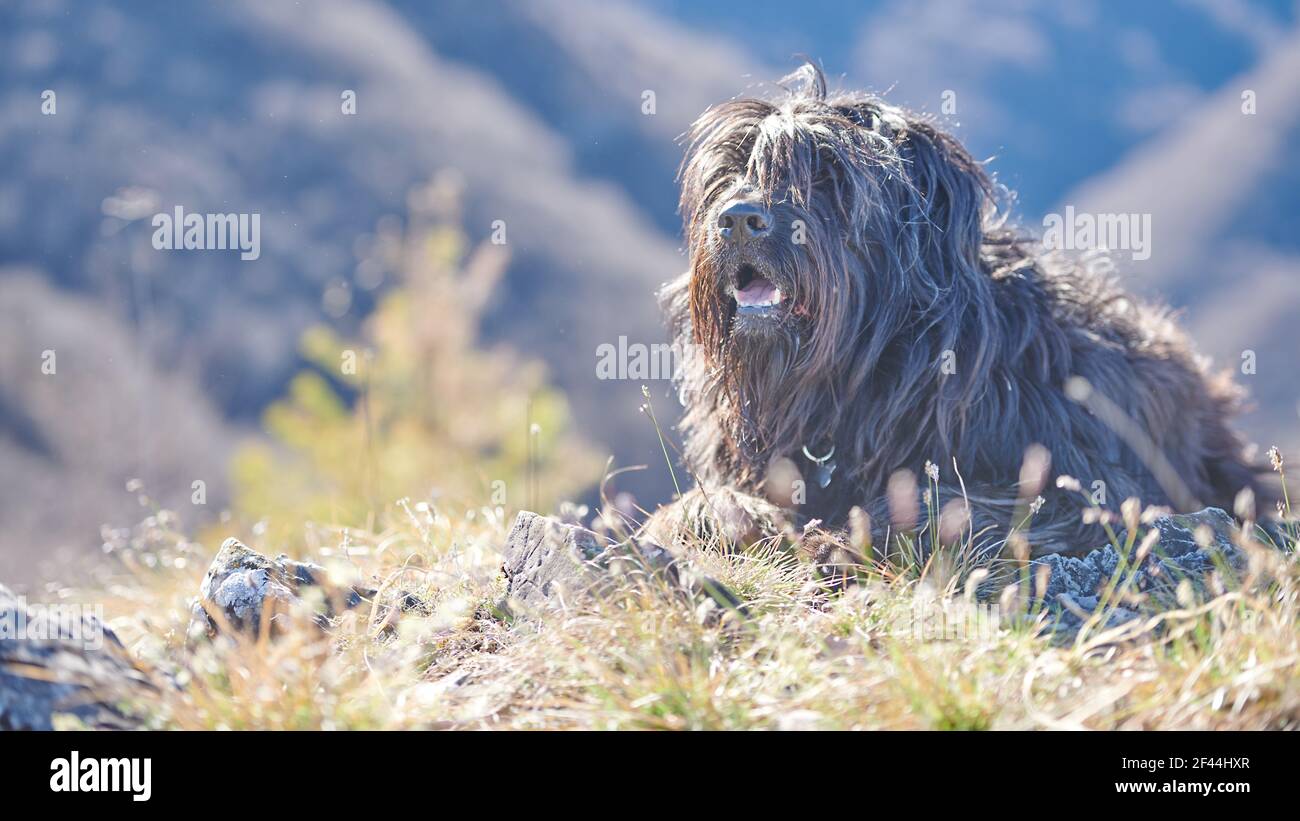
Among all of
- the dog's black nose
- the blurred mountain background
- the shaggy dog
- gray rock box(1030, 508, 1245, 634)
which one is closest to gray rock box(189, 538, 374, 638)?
the shaggy dog

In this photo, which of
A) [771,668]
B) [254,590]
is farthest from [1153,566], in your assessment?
[254,590]

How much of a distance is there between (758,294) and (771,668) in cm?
174

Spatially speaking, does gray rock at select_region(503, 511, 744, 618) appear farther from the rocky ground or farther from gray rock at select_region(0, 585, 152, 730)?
gray rock at select_region(0, 585, 152, 730)

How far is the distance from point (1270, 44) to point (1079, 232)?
96.3 m

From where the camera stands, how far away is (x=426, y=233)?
23.8m

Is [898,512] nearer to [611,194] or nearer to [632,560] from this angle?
[632,560]

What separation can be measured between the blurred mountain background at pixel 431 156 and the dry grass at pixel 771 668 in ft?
85.6

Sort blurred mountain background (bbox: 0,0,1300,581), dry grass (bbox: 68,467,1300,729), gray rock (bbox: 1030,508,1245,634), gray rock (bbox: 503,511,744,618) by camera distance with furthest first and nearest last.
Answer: blurred mountain background (bbox: 0,0,1300,581) → gray rock (bbox: 1030,508,1245,634) → gray rock (bbox: 503,511,744,618) → dry grass (bbox: 68,467,1300,729)

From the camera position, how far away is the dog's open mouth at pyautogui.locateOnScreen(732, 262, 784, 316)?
4.55 metres

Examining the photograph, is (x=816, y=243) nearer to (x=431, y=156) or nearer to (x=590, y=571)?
(x=590, y=571)

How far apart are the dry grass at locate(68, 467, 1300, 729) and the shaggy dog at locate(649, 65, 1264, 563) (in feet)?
2.37
